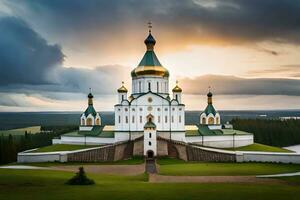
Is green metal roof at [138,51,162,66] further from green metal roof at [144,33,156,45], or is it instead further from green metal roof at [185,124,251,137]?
green metal roof at [185,124,251,137]

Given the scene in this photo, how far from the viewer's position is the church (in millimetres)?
54719

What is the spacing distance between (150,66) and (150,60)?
91 cm

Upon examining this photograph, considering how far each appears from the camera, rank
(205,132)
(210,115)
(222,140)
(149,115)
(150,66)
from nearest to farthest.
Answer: (149,115)
(150,66)
(222,140)
(205,132)
(210,115)

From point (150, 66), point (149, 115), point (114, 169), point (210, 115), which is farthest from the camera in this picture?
point (210, 115)

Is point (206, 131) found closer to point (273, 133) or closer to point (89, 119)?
point (89, 119)

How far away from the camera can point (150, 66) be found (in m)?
57.2

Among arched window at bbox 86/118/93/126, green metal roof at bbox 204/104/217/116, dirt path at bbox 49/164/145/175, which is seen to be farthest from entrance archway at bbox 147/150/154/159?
arched window at bbox 86/118/93/126

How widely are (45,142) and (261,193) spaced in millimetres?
58326

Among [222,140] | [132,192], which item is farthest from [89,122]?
[132,192]

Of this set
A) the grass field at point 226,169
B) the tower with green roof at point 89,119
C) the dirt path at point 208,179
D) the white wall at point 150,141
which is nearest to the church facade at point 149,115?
the white wall at point 150,141

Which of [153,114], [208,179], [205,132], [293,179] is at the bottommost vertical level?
[293,179]

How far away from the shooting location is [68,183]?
26.5m

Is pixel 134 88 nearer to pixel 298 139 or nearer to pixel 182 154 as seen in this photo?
pixel 182 154

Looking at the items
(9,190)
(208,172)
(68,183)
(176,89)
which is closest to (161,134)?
(176,89)
